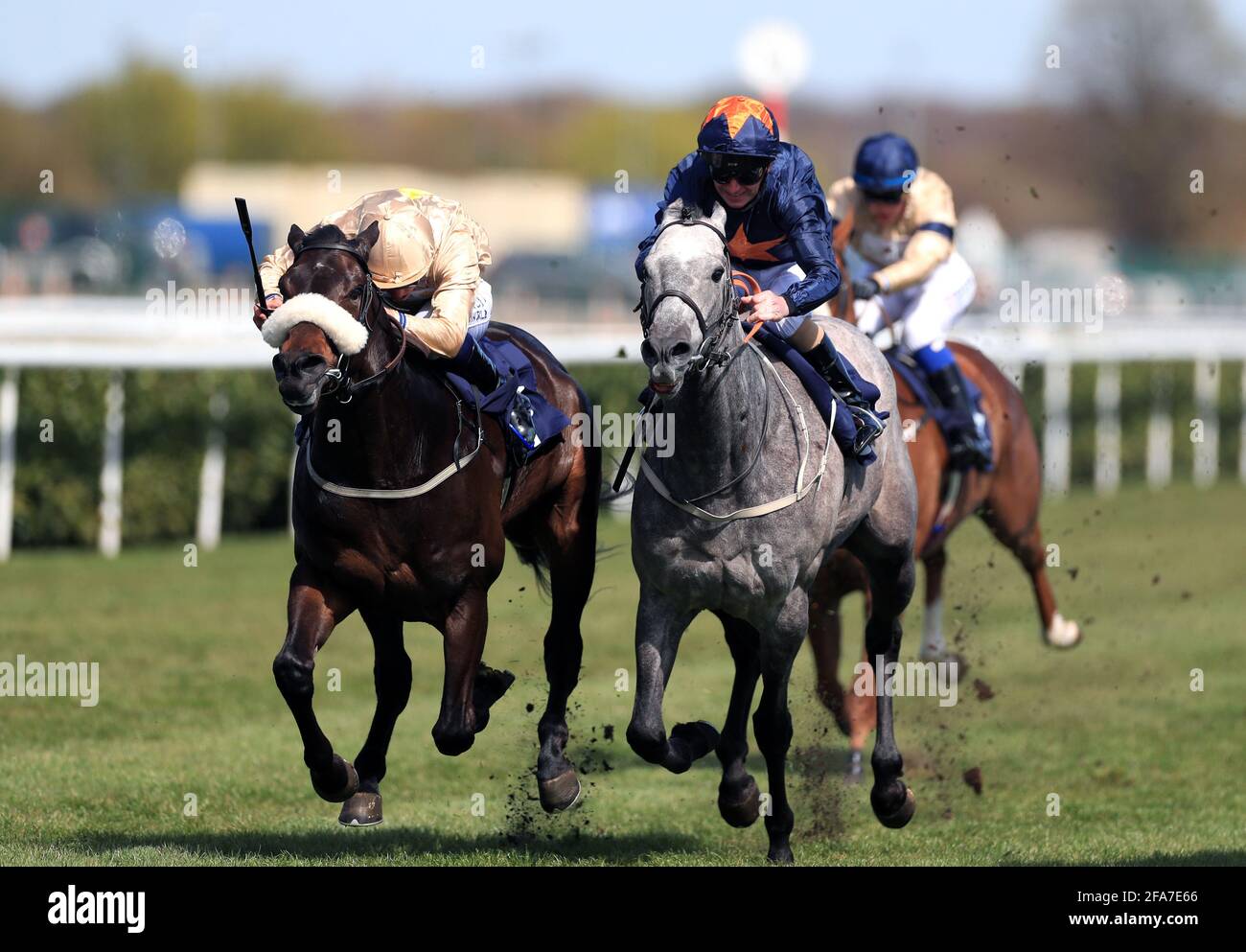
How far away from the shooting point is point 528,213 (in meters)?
52.6

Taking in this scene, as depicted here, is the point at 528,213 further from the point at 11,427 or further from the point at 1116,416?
the point at 11,427

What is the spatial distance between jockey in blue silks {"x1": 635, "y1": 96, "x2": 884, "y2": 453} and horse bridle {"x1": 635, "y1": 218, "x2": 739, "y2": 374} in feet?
0.31

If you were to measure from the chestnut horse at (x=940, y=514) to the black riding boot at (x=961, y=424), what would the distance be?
0.20 ft

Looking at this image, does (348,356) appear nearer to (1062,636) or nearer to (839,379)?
(839,379)

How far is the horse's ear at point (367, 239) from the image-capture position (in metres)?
5.32

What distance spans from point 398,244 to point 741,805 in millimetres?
1998

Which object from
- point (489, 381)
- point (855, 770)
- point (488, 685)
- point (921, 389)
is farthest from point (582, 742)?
point (489, 381)

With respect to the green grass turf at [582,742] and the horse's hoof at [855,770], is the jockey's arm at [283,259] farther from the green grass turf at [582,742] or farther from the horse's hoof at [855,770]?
the horse's hoof at [855,770]

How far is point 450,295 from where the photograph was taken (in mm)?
5648

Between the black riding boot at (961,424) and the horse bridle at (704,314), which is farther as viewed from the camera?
the black riding boot at (961,424)

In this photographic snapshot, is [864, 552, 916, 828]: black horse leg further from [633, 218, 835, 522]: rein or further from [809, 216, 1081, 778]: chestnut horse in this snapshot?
[633, 218, 835, 522]: rein

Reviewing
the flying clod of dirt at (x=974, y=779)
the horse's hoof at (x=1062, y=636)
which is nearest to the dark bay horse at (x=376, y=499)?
the flying clod of dirt at (x=974, y=779)
